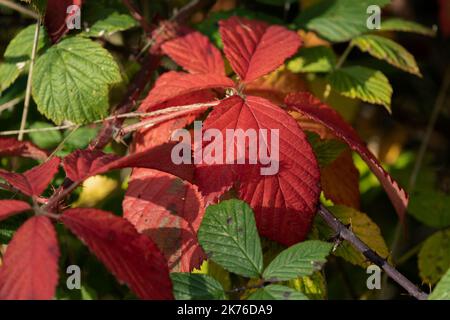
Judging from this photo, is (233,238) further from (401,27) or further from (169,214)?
(401,27)

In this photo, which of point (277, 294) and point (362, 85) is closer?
point (277, 294)

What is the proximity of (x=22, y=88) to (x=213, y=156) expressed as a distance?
71cm

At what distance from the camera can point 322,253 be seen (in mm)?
874

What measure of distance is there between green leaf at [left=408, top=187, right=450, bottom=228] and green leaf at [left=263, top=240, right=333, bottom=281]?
2.35ft

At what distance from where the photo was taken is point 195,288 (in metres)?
0.90

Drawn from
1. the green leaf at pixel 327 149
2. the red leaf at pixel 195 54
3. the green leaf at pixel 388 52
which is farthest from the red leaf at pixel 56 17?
the green leaf at pixel 388 52

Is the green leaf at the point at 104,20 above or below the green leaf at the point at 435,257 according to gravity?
above

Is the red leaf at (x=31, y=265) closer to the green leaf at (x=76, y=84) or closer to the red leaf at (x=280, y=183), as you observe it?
the red leaf at (x=280, y=183)

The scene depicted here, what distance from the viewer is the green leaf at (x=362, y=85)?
1339 millimetres

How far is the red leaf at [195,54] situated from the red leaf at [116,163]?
12.4 inches

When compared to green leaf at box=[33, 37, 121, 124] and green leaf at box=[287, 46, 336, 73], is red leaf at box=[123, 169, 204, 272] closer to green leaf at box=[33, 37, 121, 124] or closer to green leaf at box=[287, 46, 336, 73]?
green leaf at box=[33, 37, 121, 124]

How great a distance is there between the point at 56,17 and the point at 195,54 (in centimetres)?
28

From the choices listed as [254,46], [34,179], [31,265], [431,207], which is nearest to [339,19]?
[254,46]
